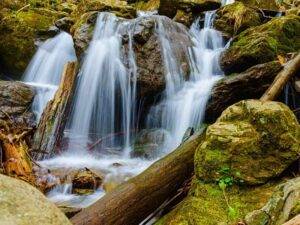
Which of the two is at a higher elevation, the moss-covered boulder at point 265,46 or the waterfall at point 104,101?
the moss-covered boulder at point 265,46

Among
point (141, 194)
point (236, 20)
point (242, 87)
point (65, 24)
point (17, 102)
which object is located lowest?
point (141, 194)

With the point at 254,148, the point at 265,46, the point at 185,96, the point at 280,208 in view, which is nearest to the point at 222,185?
the point at 254,148

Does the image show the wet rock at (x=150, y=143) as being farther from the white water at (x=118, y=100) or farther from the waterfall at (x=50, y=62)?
the waterfall at (x=50, y=62)

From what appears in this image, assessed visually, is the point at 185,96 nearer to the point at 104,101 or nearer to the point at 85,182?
the point at 104,101

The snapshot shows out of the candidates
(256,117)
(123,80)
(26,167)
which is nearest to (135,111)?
(123,80)

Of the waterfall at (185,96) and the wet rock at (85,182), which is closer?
the wet rock at (85,182)

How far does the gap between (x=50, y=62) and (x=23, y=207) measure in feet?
30.2

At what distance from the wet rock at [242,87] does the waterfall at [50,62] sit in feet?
14.2

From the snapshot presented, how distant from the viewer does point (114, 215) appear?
11.3ft

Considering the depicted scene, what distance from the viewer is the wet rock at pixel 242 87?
6.95 metres

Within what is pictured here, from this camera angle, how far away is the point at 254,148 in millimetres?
3719

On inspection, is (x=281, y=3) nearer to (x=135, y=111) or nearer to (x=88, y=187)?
(x=135, y=111)

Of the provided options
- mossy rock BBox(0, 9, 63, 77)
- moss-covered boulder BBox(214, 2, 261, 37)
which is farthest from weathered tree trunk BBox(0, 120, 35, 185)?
moss-covered boulder BBox(214, 2, 261, 37)

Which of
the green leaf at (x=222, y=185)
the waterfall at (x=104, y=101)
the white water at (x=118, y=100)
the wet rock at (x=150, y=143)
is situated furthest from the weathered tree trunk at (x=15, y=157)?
the green leaf at (x=222, y=185)
